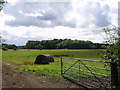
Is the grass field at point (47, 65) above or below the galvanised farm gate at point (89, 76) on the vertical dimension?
below

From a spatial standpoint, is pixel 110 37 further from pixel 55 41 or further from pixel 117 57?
pixel 55 41

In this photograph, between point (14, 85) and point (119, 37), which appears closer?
point (119, 37)

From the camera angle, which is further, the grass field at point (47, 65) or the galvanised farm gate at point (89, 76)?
the grass field at point (47, 65)

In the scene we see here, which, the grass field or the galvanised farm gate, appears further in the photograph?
the grass field

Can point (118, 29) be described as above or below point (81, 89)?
above

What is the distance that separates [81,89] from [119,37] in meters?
4.05

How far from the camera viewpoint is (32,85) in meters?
9.98

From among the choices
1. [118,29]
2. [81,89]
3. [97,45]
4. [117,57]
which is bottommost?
[81,89]

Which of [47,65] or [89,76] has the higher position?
[89,76]

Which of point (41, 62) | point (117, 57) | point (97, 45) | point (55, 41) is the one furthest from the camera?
point (55, 41)

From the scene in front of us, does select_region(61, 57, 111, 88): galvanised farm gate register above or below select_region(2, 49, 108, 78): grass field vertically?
above

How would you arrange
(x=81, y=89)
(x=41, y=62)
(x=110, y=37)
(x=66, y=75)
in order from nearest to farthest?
(x=110, y=37)
(x=81, y=89)
(x=66, y=75)
(x=41, y=62)

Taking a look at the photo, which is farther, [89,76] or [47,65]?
[47,65]

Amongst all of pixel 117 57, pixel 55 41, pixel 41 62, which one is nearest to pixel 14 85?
pixel 117 57
